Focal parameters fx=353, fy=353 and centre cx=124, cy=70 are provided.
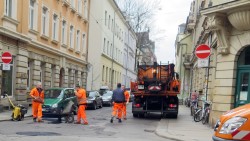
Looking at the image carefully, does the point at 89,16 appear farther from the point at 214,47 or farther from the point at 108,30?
the point at 214,47

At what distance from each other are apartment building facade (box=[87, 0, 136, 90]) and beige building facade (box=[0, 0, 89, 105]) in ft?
11.0

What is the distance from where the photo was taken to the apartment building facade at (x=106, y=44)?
39.8 metres

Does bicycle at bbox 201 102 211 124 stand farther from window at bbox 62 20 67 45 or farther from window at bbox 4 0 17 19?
window at bbox 62 20 67 45

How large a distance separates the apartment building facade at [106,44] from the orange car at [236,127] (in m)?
29.8

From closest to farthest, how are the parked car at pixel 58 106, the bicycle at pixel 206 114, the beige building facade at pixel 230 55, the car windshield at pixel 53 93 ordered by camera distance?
the beige building facade at pixel 230 55
the parked car at pixel 58 106
the bicycle at pixel 206 114
the car windshield at pixel 53 93

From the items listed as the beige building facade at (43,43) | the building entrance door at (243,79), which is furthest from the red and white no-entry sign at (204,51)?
the beige building facade at (43,43)

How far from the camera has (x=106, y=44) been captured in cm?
4434

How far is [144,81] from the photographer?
19.0m

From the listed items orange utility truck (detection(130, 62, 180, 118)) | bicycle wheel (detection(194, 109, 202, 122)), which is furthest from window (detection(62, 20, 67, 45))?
bicycle wheel (detection(194, 109, 202, 122))

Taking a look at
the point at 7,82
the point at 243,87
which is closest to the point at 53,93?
the point at 7,82

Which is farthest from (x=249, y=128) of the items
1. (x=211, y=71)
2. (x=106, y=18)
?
(x=106, y=18)

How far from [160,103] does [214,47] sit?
437cm

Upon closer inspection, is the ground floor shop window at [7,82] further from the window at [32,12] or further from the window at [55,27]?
the window at [55,27]

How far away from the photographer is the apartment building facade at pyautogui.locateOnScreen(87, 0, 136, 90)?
3975cm
